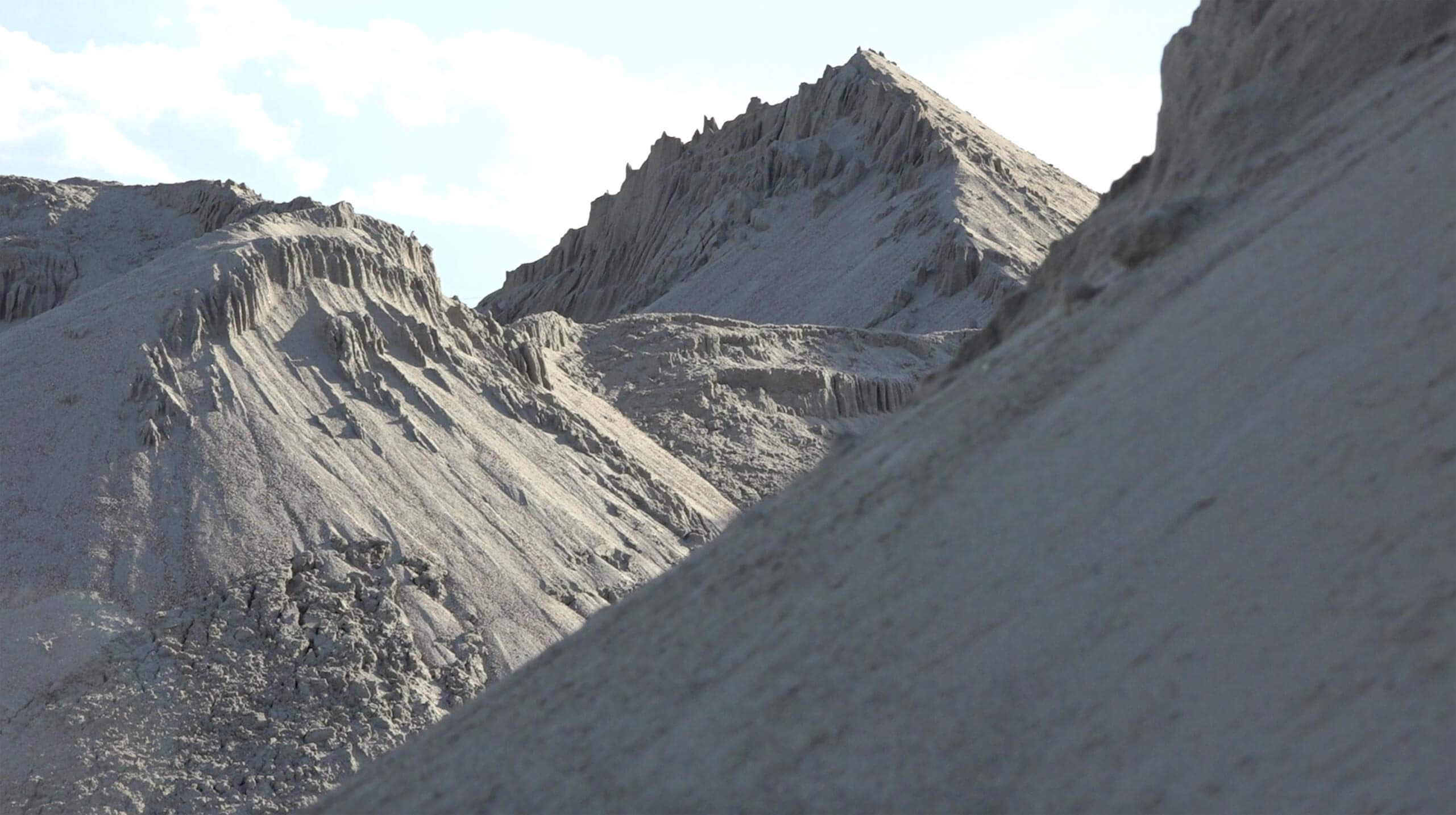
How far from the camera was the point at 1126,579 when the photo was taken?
554 cm

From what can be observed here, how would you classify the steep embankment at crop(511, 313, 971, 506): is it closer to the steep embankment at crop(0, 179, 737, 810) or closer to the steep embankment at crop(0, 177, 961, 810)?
the steep embankment at crop(0, 177, 961, 810)

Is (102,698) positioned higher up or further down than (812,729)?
higher up

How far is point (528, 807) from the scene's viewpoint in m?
5.97

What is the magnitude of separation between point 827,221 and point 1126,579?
40.6 m

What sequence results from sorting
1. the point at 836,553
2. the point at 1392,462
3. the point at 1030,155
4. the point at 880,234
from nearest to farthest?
the point at 1392,462
the point at 836,553
the point at 880,234
the point at 1030,155

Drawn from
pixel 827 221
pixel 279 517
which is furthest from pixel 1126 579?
pixel 827 221

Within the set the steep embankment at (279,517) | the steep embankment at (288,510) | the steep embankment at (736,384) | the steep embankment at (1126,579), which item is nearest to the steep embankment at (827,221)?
the steep embankment at (736,384)

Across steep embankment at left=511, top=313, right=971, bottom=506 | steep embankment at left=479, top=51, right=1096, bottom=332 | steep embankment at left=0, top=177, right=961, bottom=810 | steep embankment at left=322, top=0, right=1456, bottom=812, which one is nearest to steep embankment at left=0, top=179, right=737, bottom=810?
steep embankment at left=0, top=177, right=961, bottom=810

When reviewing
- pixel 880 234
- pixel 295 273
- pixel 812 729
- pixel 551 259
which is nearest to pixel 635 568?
pixel 295 273

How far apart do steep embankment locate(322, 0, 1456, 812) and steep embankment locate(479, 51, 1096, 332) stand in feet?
98.4

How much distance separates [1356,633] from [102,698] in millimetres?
11124

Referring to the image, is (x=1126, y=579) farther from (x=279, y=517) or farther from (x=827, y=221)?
(x=827, y=221)

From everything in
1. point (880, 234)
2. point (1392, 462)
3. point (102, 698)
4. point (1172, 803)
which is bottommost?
point (1172, 803)

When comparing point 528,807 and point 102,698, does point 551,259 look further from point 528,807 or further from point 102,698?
point 528,807
